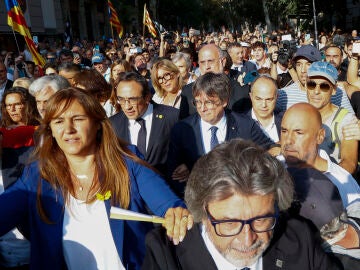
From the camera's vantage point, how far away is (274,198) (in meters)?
1.75

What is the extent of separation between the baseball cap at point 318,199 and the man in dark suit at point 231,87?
268 cm

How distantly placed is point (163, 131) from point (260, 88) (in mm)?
969

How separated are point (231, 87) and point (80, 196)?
2601mm

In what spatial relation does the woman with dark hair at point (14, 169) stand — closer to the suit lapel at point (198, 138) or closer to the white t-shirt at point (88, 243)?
the white t-shirt at point (88, 243)

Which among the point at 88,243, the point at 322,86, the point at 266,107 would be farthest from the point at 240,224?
the point at 266,107

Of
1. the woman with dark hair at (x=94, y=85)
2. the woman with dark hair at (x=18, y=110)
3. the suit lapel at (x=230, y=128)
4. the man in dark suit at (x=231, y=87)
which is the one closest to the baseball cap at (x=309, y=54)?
the man in dark suit at (x=231, y=87)

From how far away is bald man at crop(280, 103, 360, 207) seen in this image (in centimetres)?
232

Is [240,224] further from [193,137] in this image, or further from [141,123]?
[141,123]

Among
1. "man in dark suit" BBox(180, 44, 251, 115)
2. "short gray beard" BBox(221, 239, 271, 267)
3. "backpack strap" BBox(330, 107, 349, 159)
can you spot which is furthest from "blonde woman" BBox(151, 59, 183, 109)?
"short gray beard" BBox(221, 239, 271, 267)

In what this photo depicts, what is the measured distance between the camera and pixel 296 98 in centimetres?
445

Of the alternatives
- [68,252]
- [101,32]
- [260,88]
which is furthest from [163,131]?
[101,32]

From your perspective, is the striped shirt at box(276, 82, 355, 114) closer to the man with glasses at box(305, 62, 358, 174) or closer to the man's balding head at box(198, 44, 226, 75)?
the man with glasses at box(305, 62, 358, 174)

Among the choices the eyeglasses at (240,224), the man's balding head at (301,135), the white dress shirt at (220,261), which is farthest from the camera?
the man's balding head at (301,135)

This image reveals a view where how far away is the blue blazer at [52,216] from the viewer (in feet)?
7.19
